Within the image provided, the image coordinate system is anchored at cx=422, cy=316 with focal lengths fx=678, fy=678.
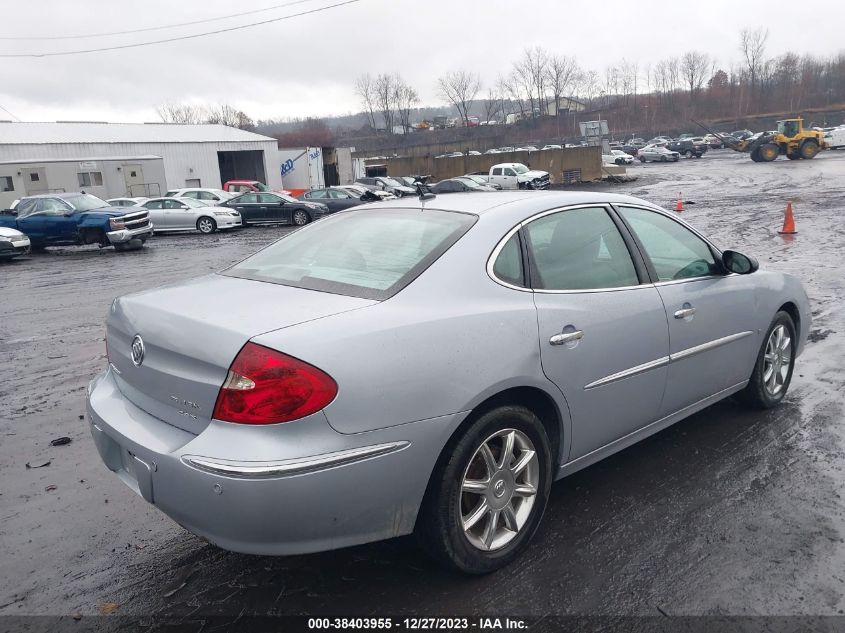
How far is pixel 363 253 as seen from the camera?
11.1 ft

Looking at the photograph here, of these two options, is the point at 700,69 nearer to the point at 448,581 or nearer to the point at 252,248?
the point at 252,248

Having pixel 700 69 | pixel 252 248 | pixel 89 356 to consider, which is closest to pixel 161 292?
pixel 89 356

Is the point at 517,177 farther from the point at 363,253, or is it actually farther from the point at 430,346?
the point at 430,346

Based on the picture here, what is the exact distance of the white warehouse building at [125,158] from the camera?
3194 centimetres

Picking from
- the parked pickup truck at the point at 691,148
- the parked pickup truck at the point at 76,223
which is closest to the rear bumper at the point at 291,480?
the parked pickup truck at the point at 76,223

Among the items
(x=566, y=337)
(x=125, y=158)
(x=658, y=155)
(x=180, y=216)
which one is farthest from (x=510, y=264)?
(x=658, y=155)

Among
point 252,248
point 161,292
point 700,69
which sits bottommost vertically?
point 252,248

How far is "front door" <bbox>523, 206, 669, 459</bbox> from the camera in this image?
3.17 meters

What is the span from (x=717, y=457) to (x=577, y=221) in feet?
5.59

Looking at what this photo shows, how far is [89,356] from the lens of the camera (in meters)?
7.21

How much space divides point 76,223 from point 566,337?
64.7ft

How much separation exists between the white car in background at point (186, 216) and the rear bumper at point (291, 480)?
77.8ft

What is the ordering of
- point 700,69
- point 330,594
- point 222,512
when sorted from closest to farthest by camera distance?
point 222,512
point 330,594
point 700,69

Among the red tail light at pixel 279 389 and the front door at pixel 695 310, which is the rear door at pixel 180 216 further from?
the red tail light at pixel 279 389
